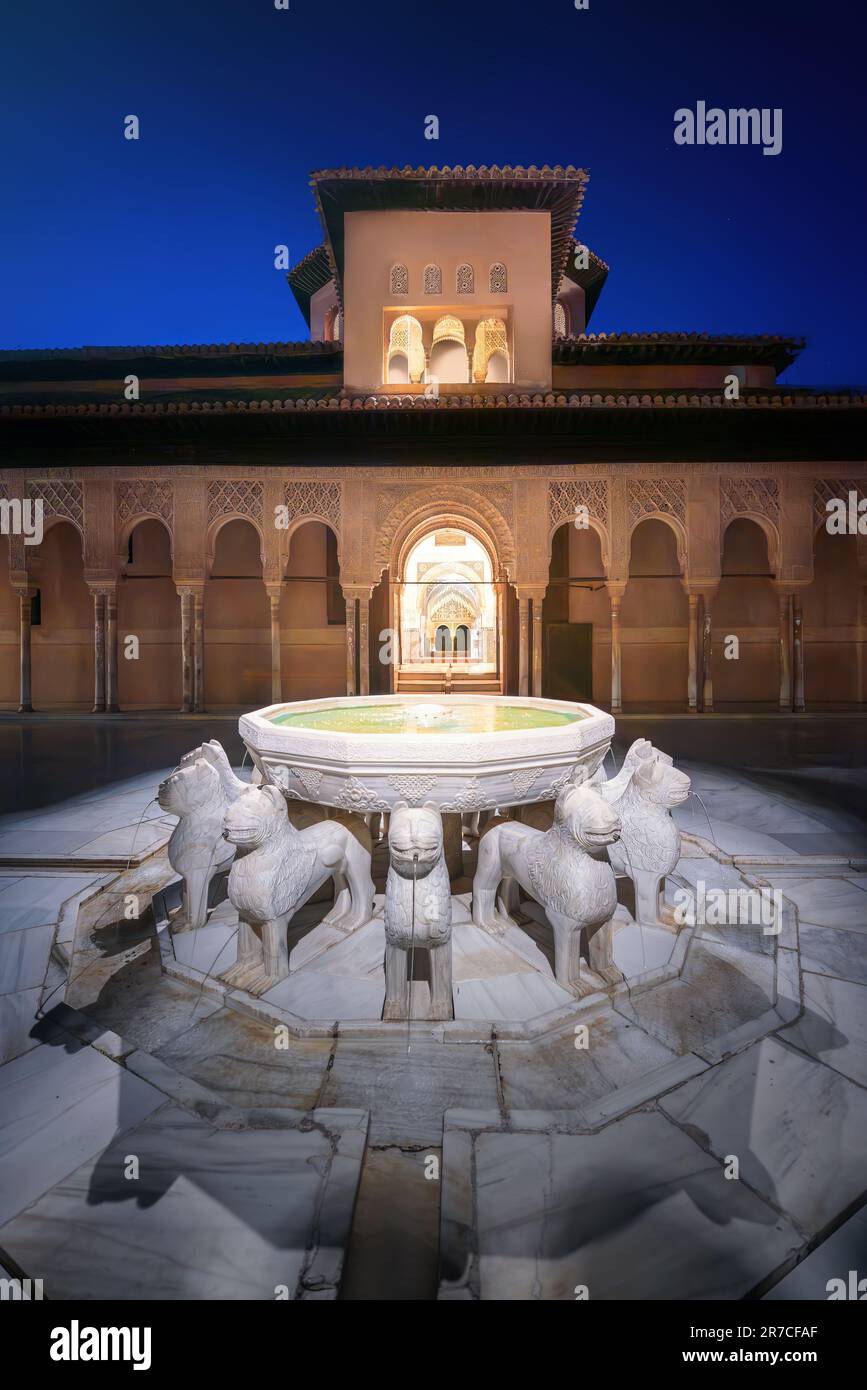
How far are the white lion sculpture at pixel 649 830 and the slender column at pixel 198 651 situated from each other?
10.8 m

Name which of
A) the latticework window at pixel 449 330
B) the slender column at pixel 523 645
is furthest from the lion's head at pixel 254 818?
the latticework window at pixel 449 330

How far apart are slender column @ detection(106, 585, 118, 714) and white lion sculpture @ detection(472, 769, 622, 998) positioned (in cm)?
1175

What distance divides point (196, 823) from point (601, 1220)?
2.34 metres

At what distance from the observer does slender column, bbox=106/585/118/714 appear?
40.6 feet

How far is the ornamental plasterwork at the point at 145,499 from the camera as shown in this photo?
1227 centimetres

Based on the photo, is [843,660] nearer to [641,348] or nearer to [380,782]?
[641,348]

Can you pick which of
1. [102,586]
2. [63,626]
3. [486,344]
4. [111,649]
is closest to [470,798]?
[111,649]

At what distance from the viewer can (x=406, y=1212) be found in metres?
1.56

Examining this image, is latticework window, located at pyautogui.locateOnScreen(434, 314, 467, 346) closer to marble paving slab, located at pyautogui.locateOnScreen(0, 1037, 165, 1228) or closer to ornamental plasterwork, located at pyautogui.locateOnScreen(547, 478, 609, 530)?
ornamental plasterwork, located at pyautogui.locateOnScreen(547, 478, 609, 530)

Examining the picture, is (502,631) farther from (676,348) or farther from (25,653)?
(25,653)

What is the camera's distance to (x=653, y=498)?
12023 millimetres

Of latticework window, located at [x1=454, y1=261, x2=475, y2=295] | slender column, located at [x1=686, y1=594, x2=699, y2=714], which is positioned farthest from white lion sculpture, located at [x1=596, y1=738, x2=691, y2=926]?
latticework window, located at [x1=454, y1=261, x2=475, y2=295]

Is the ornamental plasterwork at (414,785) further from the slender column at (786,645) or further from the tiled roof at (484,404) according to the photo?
the slender column at (786,645)
